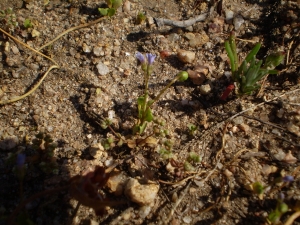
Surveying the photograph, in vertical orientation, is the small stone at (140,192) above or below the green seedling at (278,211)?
below

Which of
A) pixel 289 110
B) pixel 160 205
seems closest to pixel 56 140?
pixel 160 205

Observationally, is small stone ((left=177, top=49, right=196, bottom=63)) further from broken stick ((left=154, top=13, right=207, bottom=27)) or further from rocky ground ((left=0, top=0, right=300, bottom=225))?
broken stick ((left=154, top=13, right=207, bottom=27))

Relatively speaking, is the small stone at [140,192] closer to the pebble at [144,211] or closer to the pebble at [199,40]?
the pebble at [144,211]

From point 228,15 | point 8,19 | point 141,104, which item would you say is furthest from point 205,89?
point 8,19

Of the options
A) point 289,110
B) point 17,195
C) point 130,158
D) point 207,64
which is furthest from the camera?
point 207,64

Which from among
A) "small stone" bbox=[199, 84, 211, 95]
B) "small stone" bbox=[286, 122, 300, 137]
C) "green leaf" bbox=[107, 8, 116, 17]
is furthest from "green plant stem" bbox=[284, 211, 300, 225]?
"green leaf" bbox=[107, 8, 116, 17]

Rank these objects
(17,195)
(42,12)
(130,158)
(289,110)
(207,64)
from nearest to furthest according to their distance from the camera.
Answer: (17,195), (130,158), (289,110), (207,64), (42,12)

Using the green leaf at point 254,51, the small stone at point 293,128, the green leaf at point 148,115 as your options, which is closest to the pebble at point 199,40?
the green leaf at point 254,51

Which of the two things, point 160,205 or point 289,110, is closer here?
point 160,205

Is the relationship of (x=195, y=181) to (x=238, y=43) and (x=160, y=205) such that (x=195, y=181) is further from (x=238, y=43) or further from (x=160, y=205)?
(x=238, y=43)
